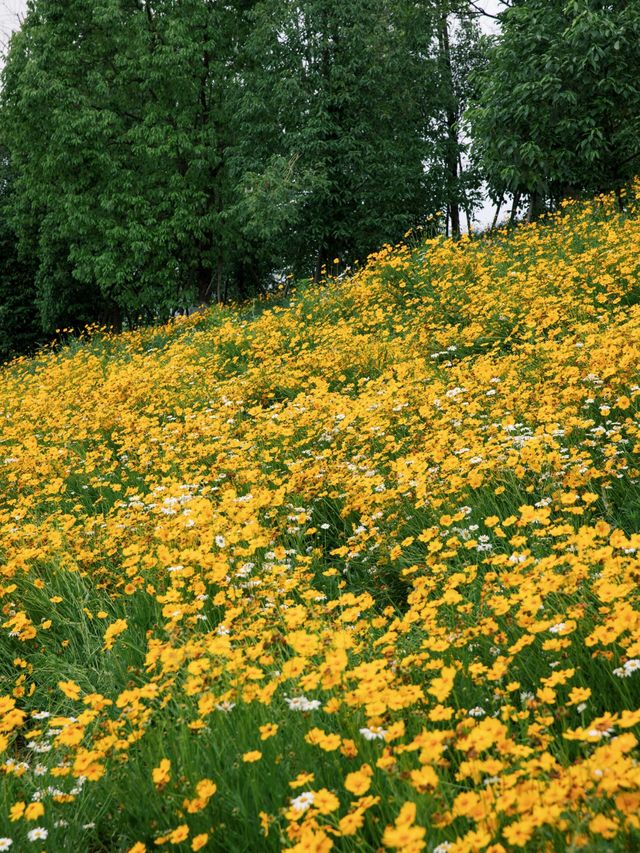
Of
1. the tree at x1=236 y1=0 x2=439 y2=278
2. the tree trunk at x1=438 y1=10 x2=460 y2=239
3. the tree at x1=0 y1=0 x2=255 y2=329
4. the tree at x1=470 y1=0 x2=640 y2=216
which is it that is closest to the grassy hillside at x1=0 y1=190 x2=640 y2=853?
the tree at x1=470 y1=0 x2=640 y2=216

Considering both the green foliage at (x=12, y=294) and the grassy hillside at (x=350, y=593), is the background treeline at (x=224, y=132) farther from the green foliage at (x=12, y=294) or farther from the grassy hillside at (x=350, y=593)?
the grassy hillside at (x=350, y=593)

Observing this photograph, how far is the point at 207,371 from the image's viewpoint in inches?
343

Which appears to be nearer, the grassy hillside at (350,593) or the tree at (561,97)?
the grassy hillside at (350,593)

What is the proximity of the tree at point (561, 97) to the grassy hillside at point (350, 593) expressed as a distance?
4.70 m

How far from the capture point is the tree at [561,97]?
12.2 meters

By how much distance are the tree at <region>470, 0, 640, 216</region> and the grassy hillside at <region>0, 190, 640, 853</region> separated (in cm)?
470

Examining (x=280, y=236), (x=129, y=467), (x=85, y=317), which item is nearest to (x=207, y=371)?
(x=129, y=467)

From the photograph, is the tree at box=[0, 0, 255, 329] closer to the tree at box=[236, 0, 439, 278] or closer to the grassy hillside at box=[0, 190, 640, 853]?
the tree at box=[236, 0, 439, 278]

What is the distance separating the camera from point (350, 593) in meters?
3.13

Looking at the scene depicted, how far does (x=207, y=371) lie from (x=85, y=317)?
19.7 m

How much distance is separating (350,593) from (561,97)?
11.8 meters

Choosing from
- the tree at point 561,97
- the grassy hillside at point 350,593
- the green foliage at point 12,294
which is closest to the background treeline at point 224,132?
the tree at point 561,97

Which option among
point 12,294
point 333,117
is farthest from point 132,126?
point 12,294

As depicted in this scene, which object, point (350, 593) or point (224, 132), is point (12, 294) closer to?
point (224, 132)
